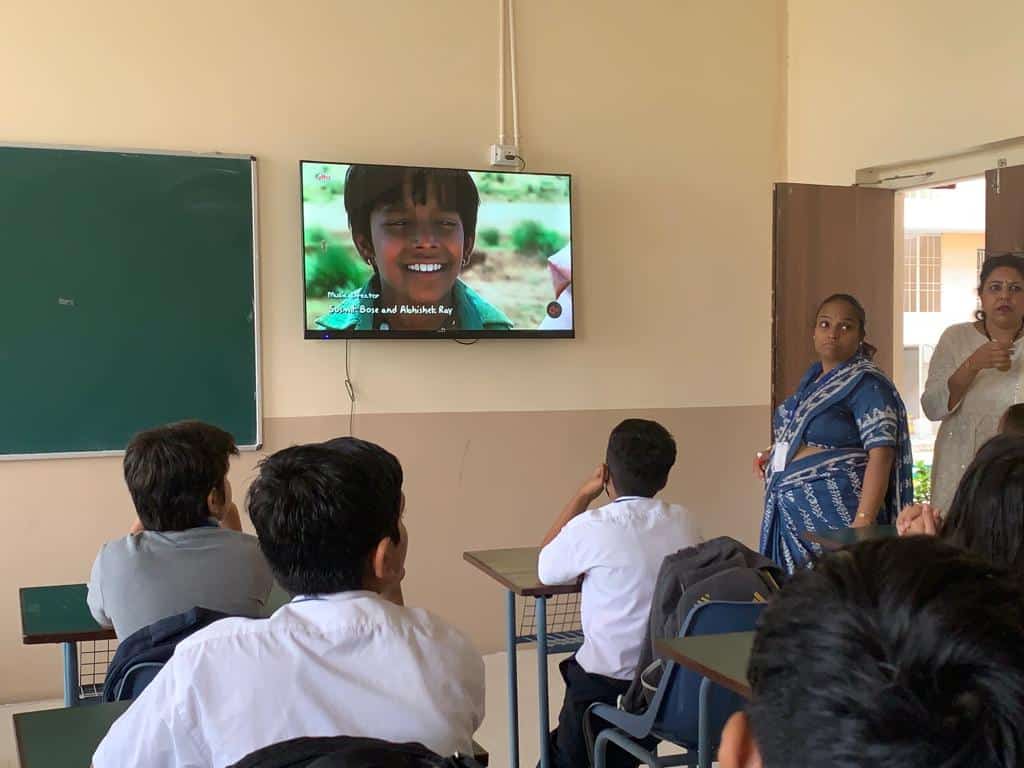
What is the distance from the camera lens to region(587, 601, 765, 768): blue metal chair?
86.5 inches

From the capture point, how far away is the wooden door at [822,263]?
4.51 meters

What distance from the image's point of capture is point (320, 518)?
4.92 ft

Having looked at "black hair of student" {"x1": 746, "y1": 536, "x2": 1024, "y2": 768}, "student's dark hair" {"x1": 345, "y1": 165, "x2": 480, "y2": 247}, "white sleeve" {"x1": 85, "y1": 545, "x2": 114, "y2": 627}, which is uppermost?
"student's dark hair" {"x1": 345, "y1": 165, "x2": 480, "y2": 247}

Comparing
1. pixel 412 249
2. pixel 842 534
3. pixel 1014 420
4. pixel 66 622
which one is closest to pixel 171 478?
pixel 66 622

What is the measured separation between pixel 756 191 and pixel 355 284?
2.08m

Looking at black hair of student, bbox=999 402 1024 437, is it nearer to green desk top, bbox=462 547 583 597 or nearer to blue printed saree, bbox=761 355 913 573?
blue printed saree, bbox=761 355 913 573

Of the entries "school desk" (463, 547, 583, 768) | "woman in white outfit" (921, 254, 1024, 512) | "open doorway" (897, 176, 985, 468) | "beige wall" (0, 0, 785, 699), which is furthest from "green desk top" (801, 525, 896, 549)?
"open doorway" (897, 176, 985, 468)

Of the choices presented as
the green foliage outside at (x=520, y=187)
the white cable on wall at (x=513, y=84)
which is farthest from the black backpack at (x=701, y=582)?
the white cable on wall at (x=513, y=84)

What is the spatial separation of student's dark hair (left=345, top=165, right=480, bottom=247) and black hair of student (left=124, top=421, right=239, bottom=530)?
2.15m

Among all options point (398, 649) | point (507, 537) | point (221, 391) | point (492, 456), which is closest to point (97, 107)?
point (221, 391)

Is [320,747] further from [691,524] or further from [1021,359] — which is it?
[1021,359]

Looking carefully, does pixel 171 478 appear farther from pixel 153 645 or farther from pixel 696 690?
pixel 696 690

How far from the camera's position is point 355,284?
14.1 feet

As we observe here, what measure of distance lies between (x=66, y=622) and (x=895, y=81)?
3859mm
